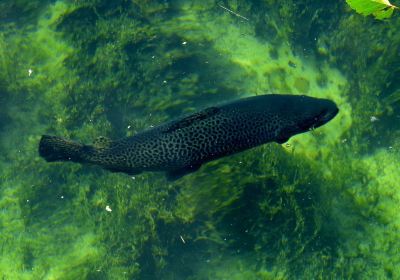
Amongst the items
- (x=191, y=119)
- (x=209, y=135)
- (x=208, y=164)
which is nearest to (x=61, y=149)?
(x=191, y=119)

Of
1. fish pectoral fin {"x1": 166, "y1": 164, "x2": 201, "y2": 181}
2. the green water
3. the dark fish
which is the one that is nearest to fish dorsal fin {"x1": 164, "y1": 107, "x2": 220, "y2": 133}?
the dark fish

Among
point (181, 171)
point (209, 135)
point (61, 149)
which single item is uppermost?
point (209, 135)

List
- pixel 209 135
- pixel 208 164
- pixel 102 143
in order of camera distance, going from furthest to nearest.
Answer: pixel 208 164 < pixel 102 143 < pixel 209 135

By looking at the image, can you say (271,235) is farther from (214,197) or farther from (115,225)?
(115,225)

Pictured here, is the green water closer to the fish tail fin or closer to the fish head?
the fish head

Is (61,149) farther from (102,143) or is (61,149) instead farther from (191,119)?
(191,119)

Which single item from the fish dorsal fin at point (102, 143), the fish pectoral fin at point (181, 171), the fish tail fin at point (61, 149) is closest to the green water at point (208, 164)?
the fish pectoral fin at point (181, 171)
